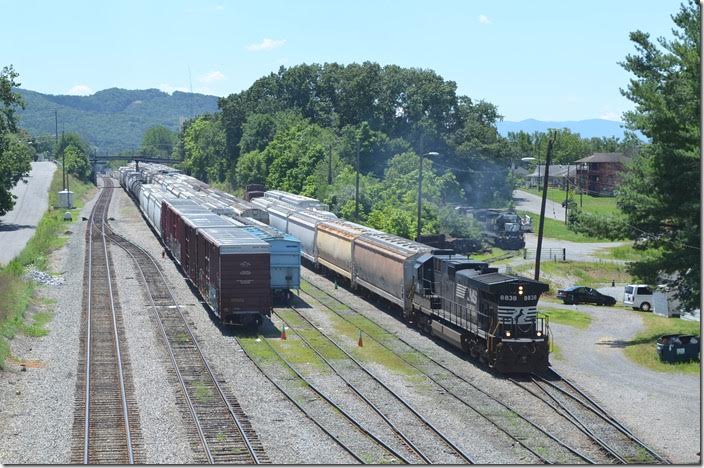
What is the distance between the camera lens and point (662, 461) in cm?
2248

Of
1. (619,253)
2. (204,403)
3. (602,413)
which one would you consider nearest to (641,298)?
(619,253)

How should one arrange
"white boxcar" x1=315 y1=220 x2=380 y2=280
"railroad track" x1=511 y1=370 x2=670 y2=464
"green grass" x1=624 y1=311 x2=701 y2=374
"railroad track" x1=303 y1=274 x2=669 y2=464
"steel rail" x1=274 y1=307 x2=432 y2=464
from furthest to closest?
Result: "white boxcar" x1=315 y1=220 x2=380 y2=280, "green grass" x1=624 y1=311 x2=701 y2=374, "railroad track" x1=511 y1=370 x2=670 y2=464, "railroad track" x1=303 y1=274 x2=669 y2=464, "steel rail" x1=274 y1=307 x2=432 y2=464

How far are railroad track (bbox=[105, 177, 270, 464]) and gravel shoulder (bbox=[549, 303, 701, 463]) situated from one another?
10730 mm

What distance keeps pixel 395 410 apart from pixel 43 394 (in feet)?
35.6

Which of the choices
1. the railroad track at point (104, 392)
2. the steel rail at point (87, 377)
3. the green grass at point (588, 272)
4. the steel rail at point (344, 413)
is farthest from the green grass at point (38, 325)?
the green grass at point (588, 272)

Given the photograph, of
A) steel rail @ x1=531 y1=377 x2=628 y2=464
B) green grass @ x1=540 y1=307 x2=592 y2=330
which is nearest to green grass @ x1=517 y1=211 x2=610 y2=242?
green grass @ x1=540 y1=307 x2=592 y2=330

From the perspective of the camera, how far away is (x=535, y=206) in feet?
420

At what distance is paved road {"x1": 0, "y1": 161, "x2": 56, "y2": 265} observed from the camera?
2968 inches

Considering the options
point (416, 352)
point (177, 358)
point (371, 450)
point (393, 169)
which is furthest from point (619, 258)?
point (371, 450)

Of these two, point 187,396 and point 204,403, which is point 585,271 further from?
point 204,403

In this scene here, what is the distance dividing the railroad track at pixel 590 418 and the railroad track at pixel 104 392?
39.2 ft

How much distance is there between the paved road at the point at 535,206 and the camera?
11673cm

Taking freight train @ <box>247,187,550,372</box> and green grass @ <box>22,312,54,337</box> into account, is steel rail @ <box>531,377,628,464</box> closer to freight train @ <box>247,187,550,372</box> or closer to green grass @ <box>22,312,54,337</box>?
freight train @ <box>247,187,550,372</box>

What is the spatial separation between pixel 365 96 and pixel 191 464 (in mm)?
107200
